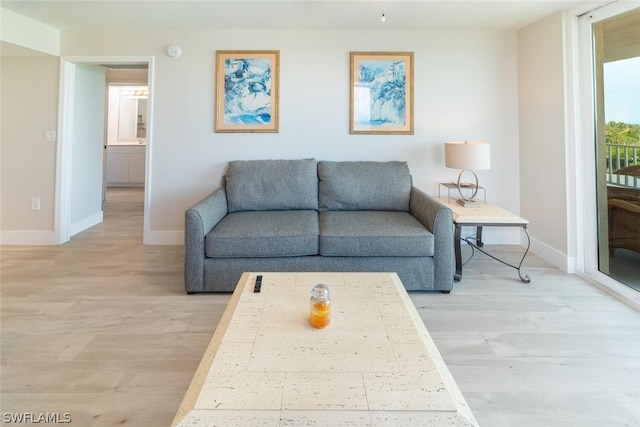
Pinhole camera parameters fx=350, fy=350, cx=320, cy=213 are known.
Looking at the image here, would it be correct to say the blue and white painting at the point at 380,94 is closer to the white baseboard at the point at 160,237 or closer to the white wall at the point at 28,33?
the white baseboard at the point at 160,237

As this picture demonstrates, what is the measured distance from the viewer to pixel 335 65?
11.7ft

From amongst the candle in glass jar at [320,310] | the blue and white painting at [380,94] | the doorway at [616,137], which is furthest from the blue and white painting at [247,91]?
the doorway at [616,137]

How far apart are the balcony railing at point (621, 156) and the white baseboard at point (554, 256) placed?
0.78 m

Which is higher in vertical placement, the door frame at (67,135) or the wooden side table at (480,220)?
the door frame at (67,135)

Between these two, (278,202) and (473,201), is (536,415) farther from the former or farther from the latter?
(278,202)

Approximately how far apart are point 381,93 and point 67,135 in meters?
3.33

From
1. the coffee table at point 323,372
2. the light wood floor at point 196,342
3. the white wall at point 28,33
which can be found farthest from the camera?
the white wall at point 28,33

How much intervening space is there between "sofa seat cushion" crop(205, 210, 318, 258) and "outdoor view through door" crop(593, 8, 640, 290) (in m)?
2.26

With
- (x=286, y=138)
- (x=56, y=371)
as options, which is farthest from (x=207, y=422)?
(x=286, y=138)

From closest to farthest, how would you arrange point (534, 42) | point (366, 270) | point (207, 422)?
1. point (207, 422)
2. point (366, 270)
3. point (534, 42)

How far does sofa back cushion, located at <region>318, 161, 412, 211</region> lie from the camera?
10.3ft

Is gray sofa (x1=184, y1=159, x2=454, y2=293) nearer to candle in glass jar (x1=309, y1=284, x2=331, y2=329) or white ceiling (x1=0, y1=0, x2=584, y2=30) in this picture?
candle in glass jar (x1=309, y1=284, x2=331, y2=329)

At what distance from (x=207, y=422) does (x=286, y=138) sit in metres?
3.09

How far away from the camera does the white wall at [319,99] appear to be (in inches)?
141
